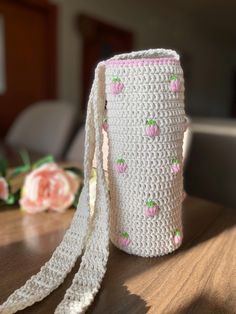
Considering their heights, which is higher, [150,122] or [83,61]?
[83,61]

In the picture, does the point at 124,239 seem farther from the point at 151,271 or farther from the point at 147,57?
the point at 147,57

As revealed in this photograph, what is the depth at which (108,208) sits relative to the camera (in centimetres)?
37

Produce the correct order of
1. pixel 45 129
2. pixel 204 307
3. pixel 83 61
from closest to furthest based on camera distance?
pixel 204 307 < pixel 45 129 < pixel 83 61

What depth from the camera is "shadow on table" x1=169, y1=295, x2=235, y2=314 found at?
29cm

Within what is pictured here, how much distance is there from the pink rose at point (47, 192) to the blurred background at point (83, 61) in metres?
0.46

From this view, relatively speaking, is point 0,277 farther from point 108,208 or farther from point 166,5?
point 166,5

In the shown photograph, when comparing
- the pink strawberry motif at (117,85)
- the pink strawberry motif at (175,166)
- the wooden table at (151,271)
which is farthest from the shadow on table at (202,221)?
the pink strawberry motif at (117,85)

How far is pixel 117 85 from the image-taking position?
1.18 feet

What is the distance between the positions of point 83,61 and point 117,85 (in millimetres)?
2427

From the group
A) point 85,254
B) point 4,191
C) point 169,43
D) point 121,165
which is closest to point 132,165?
point 121,165

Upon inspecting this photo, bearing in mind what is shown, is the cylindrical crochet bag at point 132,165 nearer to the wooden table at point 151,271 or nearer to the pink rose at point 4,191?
the wooden table at point 151,271

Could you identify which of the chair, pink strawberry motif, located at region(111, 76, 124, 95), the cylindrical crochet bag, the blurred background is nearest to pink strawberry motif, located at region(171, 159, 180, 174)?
the cylindrical crochet bag

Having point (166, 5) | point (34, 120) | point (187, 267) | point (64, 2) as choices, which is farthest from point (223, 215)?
point (166, 5)

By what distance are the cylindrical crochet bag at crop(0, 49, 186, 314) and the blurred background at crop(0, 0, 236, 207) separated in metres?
0.61
